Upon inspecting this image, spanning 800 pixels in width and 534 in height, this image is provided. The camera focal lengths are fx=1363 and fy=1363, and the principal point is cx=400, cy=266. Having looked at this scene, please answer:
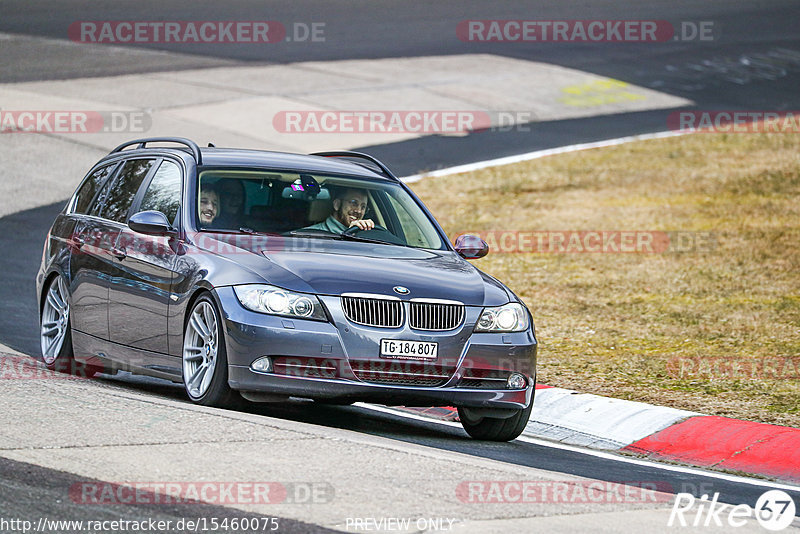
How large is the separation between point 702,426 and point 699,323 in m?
4.48

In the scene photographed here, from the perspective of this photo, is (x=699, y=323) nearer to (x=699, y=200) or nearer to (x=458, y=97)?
(x=699, y=200)

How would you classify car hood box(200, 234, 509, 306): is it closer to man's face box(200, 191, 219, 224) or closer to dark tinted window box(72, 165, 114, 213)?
man's face box(200, 191, 219, 224)

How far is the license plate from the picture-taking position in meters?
8.13

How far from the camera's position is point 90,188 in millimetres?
10898

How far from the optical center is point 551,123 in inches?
1091

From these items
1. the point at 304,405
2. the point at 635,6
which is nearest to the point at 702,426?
the point at 304,405
